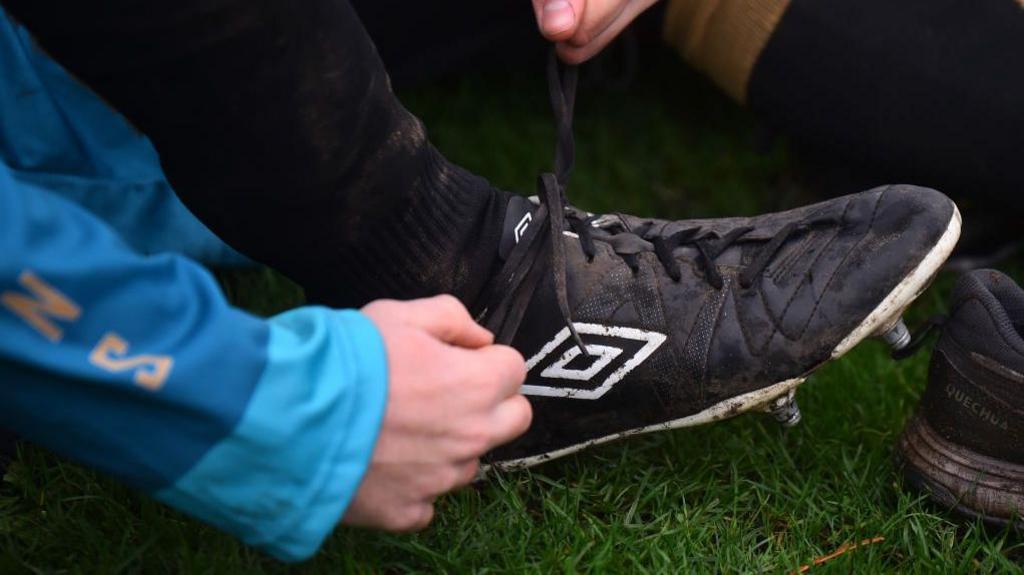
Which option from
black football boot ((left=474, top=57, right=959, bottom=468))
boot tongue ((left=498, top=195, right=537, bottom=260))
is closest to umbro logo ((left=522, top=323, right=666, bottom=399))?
black football boot ((left=474, top=57, right=959, bottom=468))

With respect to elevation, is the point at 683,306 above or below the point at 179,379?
below

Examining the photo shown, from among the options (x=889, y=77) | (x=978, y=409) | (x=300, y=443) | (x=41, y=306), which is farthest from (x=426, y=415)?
(x=889, y=77)

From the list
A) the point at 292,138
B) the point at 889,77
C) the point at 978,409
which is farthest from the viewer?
the point at 889,77

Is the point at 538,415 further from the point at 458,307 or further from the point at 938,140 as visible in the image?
the point at 938,140

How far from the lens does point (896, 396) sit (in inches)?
63.6

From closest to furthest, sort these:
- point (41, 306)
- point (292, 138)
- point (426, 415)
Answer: point (41, 306)
point (426, 415)
point (292, 138)

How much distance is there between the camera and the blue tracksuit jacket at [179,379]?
2.66ft

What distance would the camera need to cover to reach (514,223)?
4.23ft

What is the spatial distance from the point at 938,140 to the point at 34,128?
1328 mm

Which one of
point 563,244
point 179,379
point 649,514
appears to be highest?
point 179,379

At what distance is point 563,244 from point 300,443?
1.64ft

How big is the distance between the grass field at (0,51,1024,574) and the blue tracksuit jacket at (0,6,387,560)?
0.28 meters

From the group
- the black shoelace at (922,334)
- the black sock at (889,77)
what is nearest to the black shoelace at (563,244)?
the black shoelace at (922,334)

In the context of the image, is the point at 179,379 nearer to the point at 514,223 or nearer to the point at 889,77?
the point at 514,223
